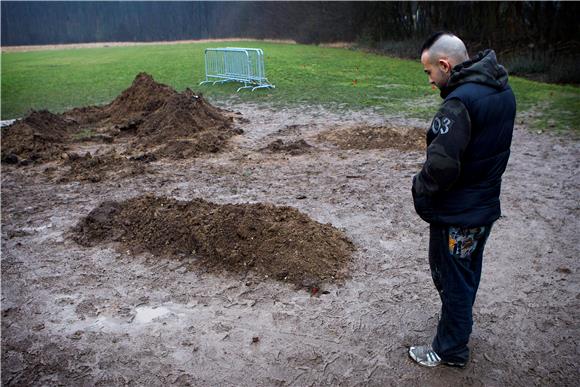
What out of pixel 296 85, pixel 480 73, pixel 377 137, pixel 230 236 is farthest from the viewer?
pixel 296 85

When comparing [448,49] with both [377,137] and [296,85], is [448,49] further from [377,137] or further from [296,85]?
[296,85]

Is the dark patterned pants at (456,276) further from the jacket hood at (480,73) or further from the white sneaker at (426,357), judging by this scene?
the jacket hood at (480,73)

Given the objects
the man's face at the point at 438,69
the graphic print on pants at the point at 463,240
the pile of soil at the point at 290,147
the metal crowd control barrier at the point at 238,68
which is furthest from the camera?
the metal crowd control barrier at the point at 238,68

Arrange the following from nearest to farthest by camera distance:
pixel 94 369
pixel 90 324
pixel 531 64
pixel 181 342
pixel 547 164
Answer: pixel 94 369
pixel 181 342
pixel 90 324
pixel 547 164
pixel 531 64

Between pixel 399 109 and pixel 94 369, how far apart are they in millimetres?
9083

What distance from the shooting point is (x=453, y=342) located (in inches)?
120

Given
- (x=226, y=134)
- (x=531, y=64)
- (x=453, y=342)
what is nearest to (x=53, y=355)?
(x=453, y=342)

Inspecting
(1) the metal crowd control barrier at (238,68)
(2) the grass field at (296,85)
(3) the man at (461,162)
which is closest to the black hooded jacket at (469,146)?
(3) the man at (461,162)

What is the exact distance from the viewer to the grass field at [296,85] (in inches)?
447

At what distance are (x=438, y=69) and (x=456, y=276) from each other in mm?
1154

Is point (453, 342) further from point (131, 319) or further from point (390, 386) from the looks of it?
point (131, 319)

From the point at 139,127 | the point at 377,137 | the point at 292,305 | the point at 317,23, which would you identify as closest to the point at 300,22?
the point at 317,23

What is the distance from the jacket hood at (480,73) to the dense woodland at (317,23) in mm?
14848

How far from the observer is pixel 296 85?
47.8 feet
